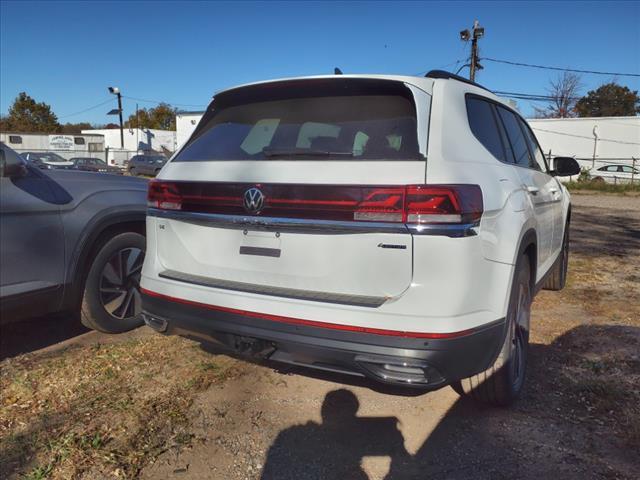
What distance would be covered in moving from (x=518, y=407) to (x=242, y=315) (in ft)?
5.72

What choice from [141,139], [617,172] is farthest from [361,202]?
[141,139]

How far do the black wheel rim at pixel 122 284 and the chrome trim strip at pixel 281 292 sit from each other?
1285 millimetres

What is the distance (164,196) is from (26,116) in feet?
270

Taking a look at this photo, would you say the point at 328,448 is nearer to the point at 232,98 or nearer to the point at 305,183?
the point at 305,183

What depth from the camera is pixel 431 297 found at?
2.18 metres

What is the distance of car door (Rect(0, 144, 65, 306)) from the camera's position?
3123 mm

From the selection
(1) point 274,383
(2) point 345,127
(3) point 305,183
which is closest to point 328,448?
(1) point 274,383

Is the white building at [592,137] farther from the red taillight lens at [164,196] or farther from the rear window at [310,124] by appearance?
the red taillight lens at [164,196]

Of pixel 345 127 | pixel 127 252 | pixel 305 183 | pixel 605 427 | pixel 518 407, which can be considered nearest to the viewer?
pixel 305 183

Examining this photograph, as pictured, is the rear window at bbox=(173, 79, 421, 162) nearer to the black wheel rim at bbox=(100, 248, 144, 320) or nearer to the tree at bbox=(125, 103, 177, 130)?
the black wheel rim at bbox=(100, 248, 144, 320)

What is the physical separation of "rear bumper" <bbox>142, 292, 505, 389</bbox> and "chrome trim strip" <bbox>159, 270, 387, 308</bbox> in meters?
0.11

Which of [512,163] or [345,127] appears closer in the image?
[345,127]

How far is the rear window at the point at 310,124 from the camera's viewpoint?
2445mm

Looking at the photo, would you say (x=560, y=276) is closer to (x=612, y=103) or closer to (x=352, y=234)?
(x=352, y=234)
